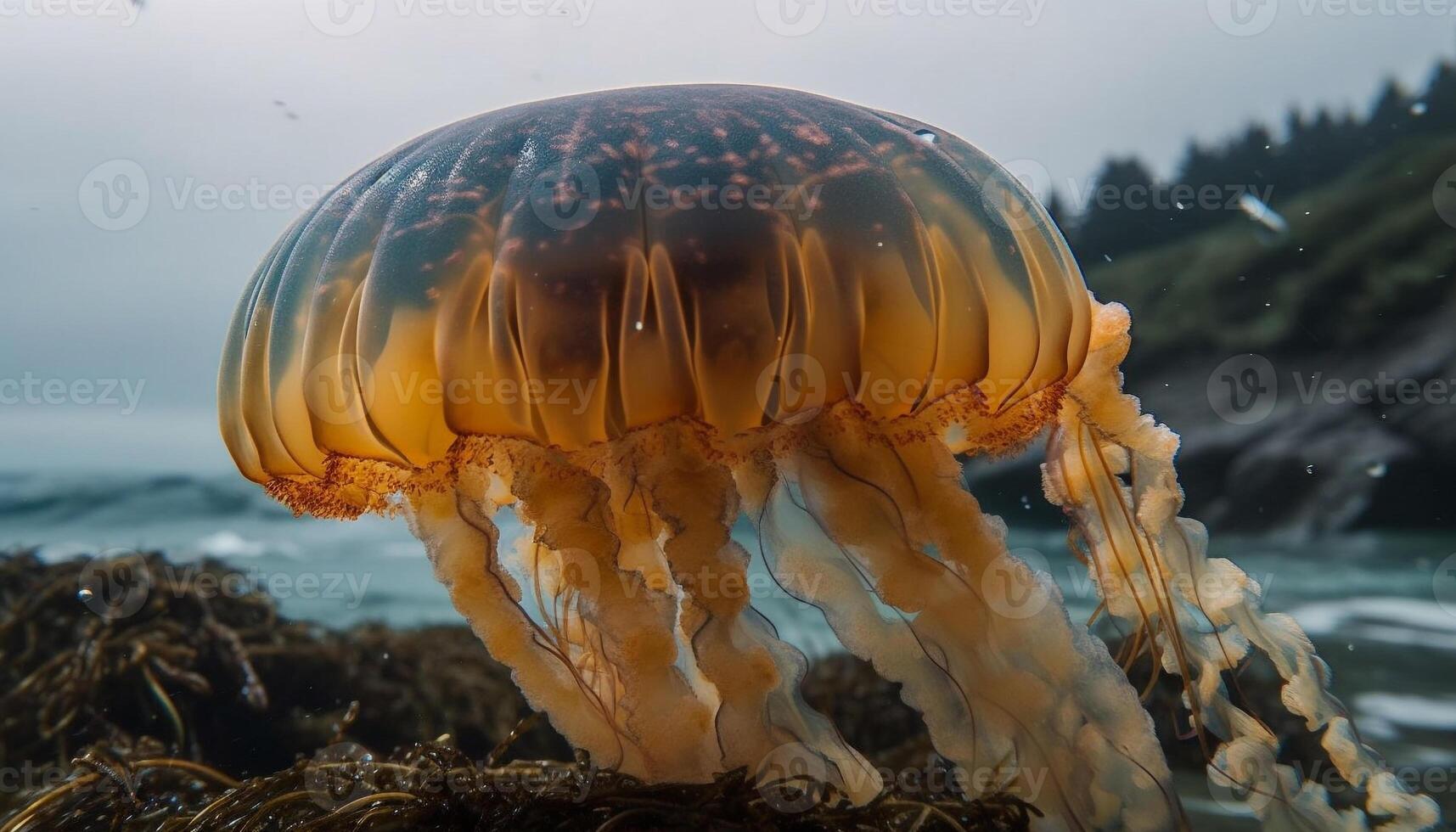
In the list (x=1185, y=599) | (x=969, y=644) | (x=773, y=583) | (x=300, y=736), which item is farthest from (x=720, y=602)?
(x=300, y=736)

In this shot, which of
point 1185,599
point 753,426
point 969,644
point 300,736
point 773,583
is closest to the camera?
point 753,426

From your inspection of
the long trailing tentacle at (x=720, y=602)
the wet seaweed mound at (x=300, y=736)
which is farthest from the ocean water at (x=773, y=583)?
the long trailing tentacle at (x=720, y=602)

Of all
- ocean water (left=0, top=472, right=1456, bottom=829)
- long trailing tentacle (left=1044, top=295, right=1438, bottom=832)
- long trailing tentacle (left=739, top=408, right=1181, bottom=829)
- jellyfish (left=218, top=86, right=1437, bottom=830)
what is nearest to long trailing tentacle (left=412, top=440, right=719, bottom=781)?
jellyfish (left=218, top=86, right=1437, bottom=830)

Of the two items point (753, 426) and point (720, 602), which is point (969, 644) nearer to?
point (720, 602)

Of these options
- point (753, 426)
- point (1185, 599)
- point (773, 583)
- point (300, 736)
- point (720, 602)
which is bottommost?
point (300, 736)

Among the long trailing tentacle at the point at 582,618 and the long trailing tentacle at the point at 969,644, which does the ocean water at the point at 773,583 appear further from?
the long trailing tentacle at the point at 582,618

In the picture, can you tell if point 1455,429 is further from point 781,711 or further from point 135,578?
point 135,578

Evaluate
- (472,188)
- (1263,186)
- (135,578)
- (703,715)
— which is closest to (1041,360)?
(703,715)
